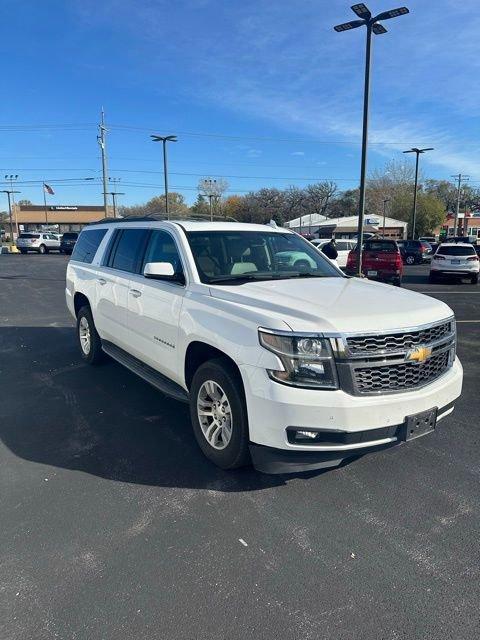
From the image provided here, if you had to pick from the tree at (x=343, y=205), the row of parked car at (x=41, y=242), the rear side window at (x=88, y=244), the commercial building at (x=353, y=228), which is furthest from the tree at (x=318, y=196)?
the rear side window at (x=88, y=244)

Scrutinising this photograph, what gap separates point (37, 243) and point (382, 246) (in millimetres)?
33193

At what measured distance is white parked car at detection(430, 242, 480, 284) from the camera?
1889cm

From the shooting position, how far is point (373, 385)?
300cm

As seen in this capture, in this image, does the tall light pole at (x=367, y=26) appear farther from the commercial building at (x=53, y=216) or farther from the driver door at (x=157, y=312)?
the commercial building at (x=53, y=216)

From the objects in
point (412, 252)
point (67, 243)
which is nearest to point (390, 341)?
point (412, 252)

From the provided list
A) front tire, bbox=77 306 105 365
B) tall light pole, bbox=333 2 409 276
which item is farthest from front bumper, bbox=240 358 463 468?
tall light pole, bbox=333 2 409 276

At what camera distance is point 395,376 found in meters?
3.09

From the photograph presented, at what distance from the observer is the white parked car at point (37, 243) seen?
4106 cm

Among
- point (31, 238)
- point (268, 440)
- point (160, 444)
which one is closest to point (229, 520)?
point (268, 440)

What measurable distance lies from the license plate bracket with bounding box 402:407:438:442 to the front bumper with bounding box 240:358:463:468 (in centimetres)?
4

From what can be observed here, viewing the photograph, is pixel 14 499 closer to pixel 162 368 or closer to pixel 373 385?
pixel 162 368

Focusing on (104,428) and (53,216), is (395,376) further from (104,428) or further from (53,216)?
(53,216)

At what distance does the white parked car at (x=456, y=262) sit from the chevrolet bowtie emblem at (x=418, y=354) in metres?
17.6

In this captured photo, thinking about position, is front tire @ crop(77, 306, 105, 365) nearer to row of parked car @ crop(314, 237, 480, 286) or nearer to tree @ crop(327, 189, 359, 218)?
row of parked car @ crop(314, 237, 480, 286)
